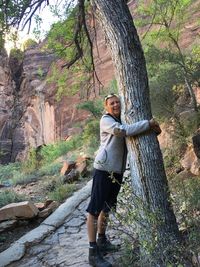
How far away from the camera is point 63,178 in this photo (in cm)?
1038

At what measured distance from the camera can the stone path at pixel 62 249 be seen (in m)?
5.11

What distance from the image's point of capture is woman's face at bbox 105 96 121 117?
14.6 feet

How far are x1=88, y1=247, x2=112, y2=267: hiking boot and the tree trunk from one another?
537 millimetres

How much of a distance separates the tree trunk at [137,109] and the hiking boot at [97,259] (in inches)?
21.1

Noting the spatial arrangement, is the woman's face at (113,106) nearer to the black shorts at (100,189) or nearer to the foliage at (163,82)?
the black shorts at (100,189)

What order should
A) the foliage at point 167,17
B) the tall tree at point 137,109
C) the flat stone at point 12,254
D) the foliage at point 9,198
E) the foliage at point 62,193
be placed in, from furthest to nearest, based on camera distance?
the foliage at point 167,17 < the foliage at point 62,193 < the foliage at point 9,198 < the flat stone at point 12,254 < the tall tree at point 137,109

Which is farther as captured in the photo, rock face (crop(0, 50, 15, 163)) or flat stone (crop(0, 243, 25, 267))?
rock face (crop(0, 50, 15, 163))

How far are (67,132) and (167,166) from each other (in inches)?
555

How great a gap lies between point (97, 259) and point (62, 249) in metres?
1.34

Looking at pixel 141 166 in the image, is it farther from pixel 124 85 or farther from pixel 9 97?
pixel 9 97

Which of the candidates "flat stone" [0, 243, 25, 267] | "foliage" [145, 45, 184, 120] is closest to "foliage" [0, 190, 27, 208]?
"flat stone" [0, 243, 25, 267]

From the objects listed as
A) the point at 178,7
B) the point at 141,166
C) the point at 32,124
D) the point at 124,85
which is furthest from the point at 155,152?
the point at 32,124

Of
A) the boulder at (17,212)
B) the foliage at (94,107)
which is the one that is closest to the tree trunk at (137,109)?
the boulder at (17,212)

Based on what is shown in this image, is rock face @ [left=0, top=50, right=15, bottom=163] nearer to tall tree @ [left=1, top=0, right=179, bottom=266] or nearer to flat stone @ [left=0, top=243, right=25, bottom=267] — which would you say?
flat stone @ [left=0, top=243, right=25, bottom=267]
